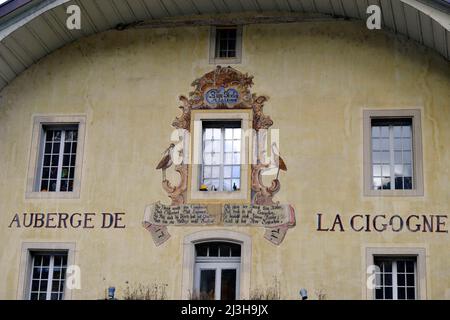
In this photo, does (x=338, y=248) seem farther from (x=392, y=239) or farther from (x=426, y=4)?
(x=426, y=4)

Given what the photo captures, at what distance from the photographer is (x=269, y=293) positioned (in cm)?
2023

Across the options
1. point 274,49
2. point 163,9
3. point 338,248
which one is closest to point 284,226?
point 338,248

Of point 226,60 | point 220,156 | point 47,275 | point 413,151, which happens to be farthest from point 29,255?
point 413,151

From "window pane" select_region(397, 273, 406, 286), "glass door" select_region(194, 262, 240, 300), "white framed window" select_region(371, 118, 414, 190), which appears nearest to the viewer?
"window pane" select_region(397, 273, 406, 286)

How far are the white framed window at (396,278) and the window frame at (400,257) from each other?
0.33 ft

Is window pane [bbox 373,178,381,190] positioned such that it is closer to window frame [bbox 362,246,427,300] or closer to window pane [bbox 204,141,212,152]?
window frame [bbox 362,246,427,300]

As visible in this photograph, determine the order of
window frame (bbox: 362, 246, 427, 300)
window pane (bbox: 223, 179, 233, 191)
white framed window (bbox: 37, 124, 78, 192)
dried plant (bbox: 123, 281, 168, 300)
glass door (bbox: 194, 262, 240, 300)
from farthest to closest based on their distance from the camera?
1. white framed window (bbox: 37, 124, 78, 192)
2. window pane (bbox: 223, 179, 233, 191)
3. glass door (bbox: 194, 262, 240, 300)
4. dried plant (bbox: 123, 281, 168, 300)
5. window frame (bbox: 362, 246, 427, 300)

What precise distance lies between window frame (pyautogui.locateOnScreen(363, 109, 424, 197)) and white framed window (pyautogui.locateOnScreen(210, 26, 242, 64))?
2.95 m

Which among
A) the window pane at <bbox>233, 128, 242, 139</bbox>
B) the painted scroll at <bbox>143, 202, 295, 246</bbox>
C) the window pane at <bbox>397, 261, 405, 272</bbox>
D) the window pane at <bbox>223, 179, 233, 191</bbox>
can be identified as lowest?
the window pane at <bbox>397, 261, 405, 272</bbox>

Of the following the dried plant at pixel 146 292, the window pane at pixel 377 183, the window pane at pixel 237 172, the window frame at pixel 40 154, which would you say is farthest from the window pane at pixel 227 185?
the window frame at pixel 40 154

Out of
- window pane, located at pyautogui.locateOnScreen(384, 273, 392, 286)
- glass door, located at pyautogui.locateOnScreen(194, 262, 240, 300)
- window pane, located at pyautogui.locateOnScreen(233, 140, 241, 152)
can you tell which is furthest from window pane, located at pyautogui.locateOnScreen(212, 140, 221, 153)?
window pane, located at pyautogui.locateOnScreen(384, 273, 392, 286)

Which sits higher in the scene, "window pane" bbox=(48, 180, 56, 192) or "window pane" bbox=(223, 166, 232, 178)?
"window pane" bbox=(223, 166, 232, 178)

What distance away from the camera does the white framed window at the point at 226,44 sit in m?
22.1

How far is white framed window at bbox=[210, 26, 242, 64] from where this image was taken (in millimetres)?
22078
